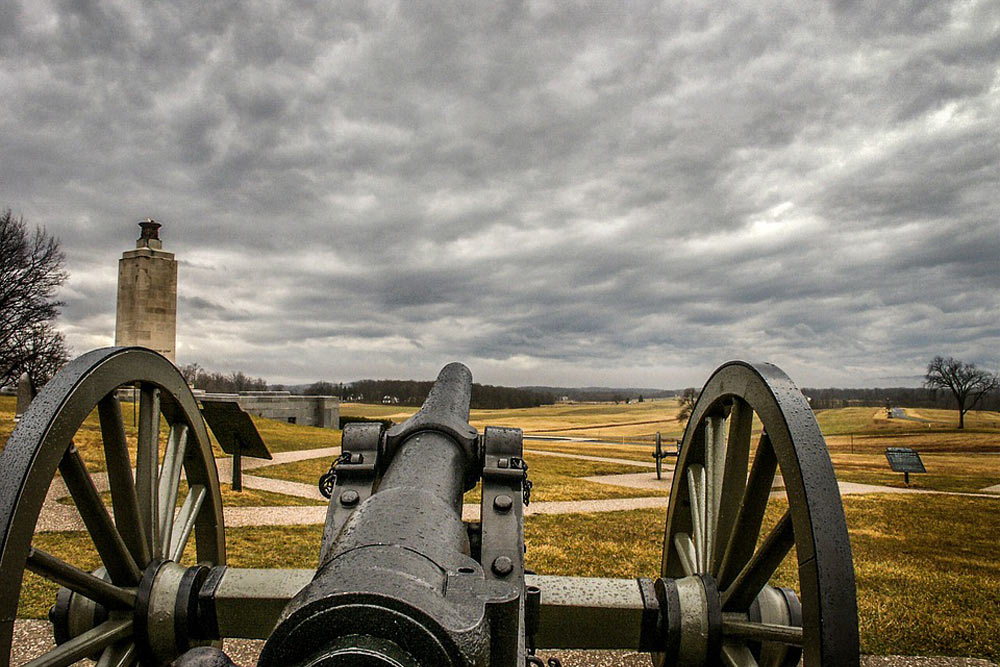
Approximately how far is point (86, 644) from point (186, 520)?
3.20ft

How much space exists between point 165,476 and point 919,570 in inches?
332

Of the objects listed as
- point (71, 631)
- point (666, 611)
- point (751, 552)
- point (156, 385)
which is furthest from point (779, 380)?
point (71, 631)

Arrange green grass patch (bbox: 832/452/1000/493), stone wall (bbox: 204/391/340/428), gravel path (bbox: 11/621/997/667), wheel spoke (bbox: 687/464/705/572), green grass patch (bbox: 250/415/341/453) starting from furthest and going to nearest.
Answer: stone wall (bbox: 204/391/340/428)
green grass patch (bbox: 250/415/341/453)
green grass patch (bbox: 832/452/1000/493)
gravel path (bbox: 11/621/997/667)
wheel spoke (bbox: 687/464/705/572)

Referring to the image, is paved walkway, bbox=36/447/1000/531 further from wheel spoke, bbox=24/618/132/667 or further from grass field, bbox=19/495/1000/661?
wheel spoke, bbox=24/618/132/667

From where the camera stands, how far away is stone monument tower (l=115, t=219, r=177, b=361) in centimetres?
2783

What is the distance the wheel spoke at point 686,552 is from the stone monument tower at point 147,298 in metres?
27.5

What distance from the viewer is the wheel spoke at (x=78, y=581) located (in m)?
2.49

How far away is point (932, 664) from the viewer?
5.14 metres

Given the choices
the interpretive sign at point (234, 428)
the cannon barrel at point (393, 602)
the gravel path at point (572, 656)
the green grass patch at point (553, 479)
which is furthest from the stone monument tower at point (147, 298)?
the cannon barrel at point (393, 602)

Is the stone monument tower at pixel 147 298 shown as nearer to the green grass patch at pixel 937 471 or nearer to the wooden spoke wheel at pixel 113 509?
the green grass patch at pixel 937 471

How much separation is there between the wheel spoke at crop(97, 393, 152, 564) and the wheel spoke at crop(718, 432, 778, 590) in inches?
102

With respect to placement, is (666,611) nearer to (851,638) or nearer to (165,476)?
(851,638)

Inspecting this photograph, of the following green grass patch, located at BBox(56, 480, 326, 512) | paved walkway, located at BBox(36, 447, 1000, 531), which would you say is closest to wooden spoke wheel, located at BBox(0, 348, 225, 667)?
paved walkway, located at BBox(36, 447, 1000, 531)

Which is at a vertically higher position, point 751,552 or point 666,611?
point 751,552
